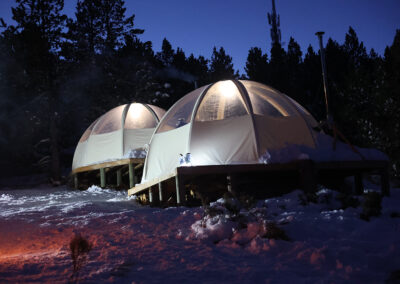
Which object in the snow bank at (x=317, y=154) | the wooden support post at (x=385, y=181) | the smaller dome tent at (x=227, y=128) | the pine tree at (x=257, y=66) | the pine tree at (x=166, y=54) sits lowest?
the wooden support post at (x=385, y=181)

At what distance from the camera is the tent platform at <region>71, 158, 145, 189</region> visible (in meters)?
16.4

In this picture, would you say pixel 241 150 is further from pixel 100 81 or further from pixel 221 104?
pixel 100 81

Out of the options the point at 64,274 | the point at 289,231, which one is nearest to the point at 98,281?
the point at 64,274

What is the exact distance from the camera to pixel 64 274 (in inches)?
174

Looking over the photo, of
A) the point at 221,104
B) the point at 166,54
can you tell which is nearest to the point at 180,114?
the point at 221,104

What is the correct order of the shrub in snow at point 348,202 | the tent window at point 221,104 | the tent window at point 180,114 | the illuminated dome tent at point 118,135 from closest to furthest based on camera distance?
the shrub in snow at point 348,202
the tent window at point 221,104
the tent window at point 180,114
the illuminated dome tent at point 118,135

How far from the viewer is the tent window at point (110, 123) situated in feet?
60.1

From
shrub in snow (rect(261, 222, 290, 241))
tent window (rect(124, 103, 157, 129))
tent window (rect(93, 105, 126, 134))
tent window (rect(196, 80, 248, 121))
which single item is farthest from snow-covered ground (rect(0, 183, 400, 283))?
tent window (rect(93, 105, 126, 134))

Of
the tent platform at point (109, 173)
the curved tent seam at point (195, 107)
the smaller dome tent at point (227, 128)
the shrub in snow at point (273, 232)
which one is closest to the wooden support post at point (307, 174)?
the smaller dome tent at point (227, 128)

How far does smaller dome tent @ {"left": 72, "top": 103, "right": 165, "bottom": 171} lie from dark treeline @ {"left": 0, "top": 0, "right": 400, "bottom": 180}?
6800 millimetres

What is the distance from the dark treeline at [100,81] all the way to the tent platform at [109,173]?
16.1ft

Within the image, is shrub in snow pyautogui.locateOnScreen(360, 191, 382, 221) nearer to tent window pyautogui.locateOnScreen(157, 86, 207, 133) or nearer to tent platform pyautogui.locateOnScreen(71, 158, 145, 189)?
tent window pyautogui.locateOnScreen(157, 86, 207, 133)

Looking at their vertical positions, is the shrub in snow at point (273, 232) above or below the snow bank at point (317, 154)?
below

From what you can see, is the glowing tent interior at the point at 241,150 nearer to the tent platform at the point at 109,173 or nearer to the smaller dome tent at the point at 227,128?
the smaller dome tent at the point at 227,128
